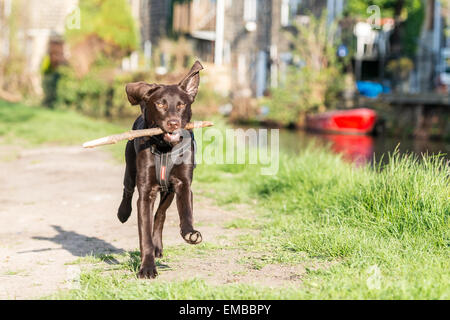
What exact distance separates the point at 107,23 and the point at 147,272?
35.6 m

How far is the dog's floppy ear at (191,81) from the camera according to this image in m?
5.11

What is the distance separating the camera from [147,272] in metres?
4.66

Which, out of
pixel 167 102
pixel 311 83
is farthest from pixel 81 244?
pixel 311 83

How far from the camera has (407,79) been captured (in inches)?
1121

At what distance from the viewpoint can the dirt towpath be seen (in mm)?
4770

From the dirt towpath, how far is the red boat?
13.5 m

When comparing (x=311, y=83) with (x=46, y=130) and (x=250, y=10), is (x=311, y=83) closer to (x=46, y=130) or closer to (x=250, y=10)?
(x=250, y=10)

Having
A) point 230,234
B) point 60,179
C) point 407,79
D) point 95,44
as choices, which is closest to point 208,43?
point 95,44

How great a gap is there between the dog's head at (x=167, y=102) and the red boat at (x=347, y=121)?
19.1m

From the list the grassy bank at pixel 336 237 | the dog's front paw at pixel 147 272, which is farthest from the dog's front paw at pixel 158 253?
the dog's front paw at pixel 147 272

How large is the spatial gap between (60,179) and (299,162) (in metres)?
3.59

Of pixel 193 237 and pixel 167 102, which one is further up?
pixel 167 102

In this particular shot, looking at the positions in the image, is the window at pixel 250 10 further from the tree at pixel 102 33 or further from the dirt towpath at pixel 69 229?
the dirt towpath at pixel 69 229

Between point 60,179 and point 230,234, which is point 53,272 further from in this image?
point 60,179
